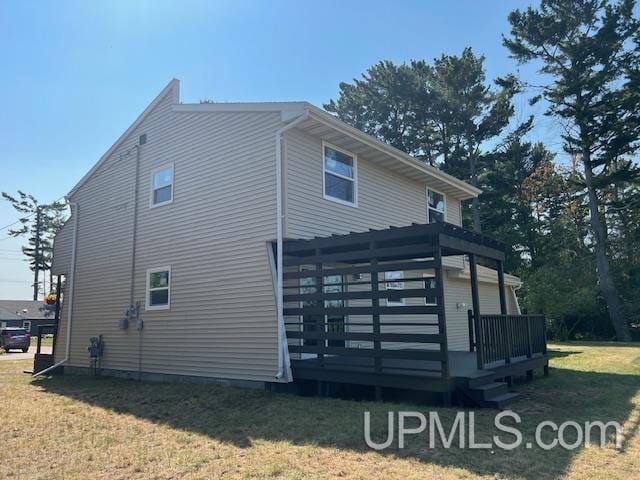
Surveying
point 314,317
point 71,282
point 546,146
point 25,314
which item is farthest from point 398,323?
point 25,314

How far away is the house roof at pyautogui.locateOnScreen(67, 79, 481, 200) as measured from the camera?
8.96m

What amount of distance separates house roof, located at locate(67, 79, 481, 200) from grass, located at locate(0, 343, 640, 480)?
16.4ft

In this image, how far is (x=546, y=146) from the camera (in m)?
30.5

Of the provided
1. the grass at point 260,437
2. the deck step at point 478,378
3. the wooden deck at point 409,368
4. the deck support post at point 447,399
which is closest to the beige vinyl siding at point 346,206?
the wooden deck at point 409,368

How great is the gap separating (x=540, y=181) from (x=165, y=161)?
2435cm

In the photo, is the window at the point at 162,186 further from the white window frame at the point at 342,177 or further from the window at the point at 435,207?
the window at the point at 435,207

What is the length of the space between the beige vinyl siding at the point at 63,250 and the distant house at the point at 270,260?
232mm

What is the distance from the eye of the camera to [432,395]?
752cm

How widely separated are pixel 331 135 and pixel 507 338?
201 inches

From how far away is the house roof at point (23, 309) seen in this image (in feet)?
151

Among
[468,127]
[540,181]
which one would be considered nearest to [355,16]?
[468,127]

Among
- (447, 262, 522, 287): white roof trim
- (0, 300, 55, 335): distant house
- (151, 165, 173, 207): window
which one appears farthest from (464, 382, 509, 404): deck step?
(0, 300, 55, 335): distant house

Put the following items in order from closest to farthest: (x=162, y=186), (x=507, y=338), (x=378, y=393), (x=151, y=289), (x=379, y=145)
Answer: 1. (x=378, y=393)
2. (x=507, y=338)
3. (x=379, y=145)
4. (x=151, y=289)
5. (x=162, y=186)

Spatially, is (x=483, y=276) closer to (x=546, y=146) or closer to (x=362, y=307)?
(x=362, y=307)
